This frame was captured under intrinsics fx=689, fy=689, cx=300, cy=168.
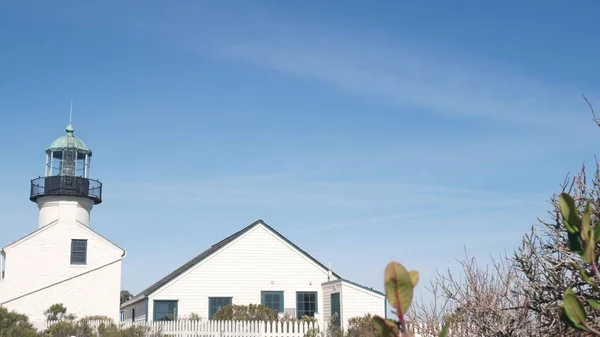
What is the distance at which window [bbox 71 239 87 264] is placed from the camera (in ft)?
93.2

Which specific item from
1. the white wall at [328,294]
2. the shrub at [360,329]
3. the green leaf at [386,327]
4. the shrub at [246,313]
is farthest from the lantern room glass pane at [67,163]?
the green leaf at [386,327]

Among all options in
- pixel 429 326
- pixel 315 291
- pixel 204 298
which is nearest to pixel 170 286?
pixel 204 298

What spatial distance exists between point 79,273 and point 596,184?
26.2 m

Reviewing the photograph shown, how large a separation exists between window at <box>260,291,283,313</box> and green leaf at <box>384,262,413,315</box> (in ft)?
84.9

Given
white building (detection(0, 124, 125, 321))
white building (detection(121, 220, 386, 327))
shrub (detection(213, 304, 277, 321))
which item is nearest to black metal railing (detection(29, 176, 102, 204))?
white building (detection(0, 124, 125, 321))

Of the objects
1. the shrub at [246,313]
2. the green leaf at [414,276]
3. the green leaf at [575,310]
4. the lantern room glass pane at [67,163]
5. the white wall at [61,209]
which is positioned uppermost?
the lantern room glass pane at [67,163]

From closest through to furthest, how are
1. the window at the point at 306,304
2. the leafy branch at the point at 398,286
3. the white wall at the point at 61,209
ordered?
the leafy branch at the point at 398,286 → the window at the point at 306,304 → the white wall at the point at 61,209

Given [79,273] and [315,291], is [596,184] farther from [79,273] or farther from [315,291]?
[79,273]

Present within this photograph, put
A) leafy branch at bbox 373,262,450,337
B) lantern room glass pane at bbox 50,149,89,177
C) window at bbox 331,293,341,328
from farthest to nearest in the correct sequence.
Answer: lantern room glass pane at bbox 50,149,89,177, window at bbox 331,293,341,328, leafy branch at bbox 373,262,450,337

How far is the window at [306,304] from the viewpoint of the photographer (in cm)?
2741

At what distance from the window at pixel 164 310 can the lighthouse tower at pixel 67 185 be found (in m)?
6.03

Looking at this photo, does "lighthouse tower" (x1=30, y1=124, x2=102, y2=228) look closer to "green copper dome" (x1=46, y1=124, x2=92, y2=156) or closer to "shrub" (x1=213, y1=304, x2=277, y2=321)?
"green copper dome" (x1=46, y1=124, x2=92, y2=156)

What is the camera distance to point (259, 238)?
2772cm

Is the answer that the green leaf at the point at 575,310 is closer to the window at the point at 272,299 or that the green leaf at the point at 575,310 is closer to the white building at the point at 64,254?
the window at the point at 272,299
